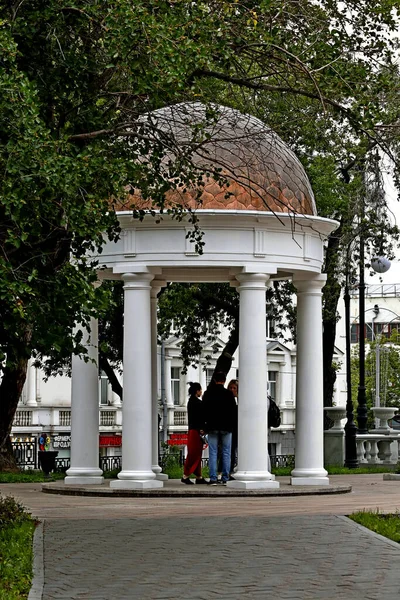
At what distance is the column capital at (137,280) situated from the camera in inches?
870

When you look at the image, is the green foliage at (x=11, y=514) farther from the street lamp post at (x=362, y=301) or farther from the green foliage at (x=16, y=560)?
the street lamp post at (x=362, y=301)

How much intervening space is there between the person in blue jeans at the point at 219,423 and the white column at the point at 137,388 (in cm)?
125

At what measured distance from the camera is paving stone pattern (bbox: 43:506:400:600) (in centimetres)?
1008

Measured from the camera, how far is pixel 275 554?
12281mm

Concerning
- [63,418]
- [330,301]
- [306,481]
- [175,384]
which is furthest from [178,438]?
[306,481]

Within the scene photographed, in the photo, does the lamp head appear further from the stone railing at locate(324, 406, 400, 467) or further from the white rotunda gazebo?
the white rotunda gazebo

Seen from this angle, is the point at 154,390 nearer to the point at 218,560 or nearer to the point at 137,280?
the point at 137,280

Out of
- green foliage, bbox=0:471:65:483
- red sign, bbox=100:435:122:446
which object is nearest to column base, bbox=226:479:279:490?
green foliage, bbox=0:471:65:483

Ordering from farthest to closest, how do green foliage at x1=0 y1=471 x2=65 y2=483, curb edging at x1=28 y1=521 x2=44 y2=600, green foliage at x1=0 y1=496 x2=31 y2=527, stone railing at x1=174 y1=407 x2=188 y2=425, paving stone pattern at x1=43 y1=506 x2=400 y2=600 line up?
stone railing at x1=174 y1=407 x2=188 y2=425
green foliage at x1=0 y1=471 x2=65 y2=483
green foliage at x1=0 y1=496 x2=31 y2=527
paving stone pattern at x1=43 y1=506 x2=400 y2=600
curb edging at x1=28 y1=521 x2=44 y2=600

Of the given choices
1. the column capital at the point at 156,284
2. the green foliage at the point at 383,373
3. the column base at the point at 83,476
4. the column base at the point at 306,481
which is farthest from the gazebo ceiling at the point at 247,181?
the green foliage at the point at 383,373

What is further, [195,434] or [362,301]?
[362,301]

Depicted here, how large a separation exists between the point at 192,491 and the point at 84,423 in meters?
3.27

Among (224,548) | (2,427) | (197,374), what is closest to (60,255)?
(224,548)

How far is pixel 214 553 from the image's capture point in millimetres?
12445
